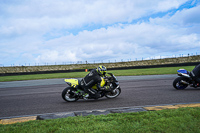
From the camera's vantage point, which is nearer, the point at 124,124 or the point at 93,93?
the point at 124,124

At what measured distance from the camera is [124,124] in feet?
11.6

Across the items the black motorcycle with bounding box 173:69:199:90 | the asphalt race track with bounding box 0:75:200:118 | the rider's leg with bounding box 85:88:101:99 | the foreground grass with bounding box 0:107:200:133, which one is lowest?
the asphalt race track with bounding box 0:75:200:118

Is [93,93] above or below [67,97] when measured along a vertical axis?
above

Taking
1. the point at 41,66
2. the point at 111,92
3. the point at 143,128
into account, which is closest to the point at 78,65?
the point at 41,66

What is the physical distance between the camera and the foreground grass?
3.25 meters

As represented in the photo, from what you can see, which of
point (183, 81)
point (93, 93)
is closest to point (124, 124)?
point (93, 93)

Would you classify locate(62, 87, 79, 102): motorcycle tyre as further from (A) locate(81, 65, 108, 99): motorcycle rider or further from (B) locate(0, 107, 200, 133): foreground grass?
(B) locate(0, 107, 200, 133): foreground grass

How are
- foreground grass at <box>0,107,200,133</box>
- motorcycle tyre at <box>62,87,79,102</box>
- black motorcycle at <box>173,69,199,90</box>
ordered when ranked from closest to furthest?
foreground grass at <box>0,107,200,133</box>, motorcycle tyre at <box>62,87,79,102</box>, black motorcycle at <box>173,69,199,90</box>

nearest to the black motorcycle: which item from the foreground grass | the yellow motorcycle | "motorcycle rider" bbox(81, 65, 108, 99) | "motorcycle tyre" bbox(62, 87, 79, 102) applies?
the yellow motorcycle

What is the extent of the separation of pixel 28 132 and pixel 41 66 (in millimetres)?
66358

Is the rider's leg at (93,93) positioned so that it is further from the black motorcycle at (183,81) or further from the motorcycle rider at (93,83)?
the black motorcycle at (183,81)

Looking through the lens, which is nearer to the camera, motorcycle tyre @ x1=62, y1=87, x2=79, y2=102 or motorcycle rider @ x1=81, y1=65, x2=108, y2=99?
motorcycle tyre @ x1=62, y1=87, x2=79, y2=102

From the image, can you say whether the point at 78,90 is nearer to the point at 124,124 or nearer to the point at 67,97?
the point at 67,97

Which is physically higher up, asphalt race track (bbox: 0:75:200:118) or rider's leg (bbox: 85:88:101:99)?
rider's leg (bbox: 85:88:101:99)
